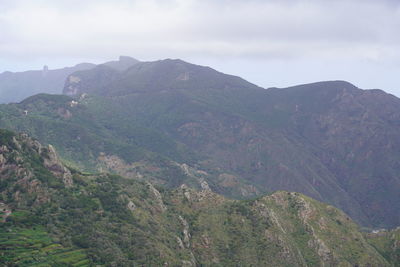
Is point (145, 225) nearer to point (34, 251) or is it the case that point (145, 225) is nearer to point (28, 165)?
point (28, 165)

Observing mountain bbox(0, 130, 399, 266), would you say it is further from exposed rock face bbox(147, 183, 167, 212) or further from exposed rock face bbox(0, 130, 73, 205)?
exposed rock face bbox(147, 183, 167, 212)

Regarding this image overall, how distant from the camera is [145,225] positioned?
161000 mm

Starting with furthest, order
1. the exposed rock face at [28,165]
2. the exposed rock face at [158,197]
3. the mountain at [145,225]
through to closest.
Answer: the exposed rock face at [158,197] → the exposed rock face at [28,165] → the mountain at [145,225]

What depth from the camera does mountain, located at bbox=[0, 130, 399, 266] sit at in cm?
13488

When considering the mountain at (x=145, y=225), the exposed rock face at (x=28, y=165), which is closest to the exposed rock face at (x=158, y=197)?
the mountain at (x=145, y=225)

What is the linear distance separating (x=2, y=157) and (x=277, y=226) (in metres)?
99.2

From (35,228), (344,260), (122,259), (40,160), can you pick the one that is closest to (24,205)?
(35,228)

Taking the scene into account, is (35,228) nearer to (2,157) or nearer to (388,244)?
(2,157)

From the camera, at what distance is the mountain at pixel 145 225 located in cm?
13488

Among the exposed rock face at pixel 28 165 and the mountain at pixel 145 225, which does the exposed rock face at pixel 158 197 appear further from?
the exposed rock face at pixel 28 165

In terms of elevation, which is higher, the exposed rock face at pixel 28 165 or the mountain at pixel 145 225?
the exposed rock face at pixel 28 165

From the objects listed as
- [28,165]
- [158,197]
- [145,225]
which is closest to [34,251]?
[28,165]

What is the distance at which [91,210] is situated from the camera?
516 ft

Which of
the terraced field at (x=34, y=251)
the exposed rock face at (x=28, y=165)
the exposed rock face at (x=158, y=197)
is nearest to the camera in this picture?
the terraced field at (x=34, y=251)
